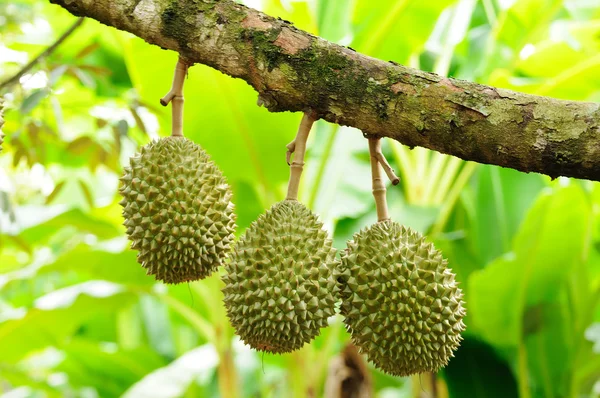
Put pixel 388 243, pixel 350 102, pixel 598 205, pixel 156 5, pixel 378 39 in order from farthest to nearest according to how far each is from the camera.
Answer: pixel 598 205, pixel 378 39, pixel 388 243, pixel 156 5, pixel 350 102

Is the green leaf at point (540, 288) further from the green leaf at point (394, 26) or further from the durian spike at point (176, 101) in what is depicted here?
the durian spike at point (176, 101)

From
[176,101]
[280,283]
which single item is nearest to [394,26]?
[176,101]

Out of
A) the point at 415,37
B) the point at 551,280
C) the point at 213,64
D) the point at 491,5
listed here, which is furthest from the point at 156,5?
the point at 491,5

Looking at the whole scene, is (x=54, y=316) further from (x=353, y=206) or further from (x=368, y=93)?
(x=368, y=93)

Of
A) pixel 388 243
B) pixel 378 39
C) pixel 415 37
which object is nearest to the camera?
pixel 388 243

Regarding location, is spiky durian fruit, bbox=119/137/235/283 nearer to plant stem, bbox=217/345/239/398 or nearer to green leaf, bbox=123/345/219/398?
green leaf, bbox=123/345/219/398

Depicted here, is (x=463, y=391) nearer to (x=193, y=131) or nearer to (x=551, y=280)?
(x=551, y=280)
